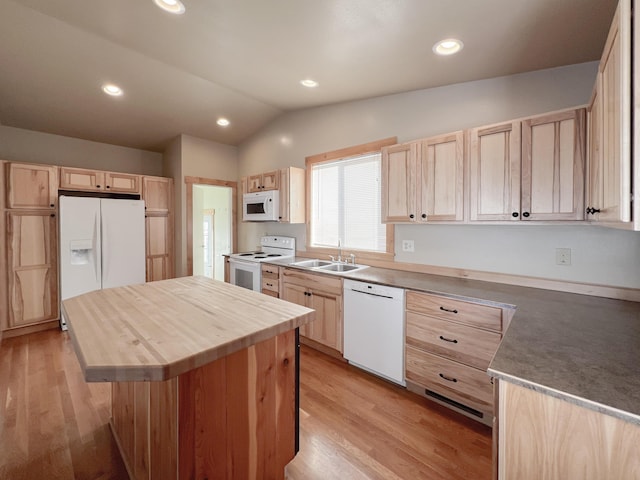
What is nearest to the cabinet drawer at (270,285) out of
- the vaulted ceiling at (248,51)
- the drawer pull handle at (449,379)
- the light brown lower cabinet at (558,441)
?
the drawer pull handle at (449,379)

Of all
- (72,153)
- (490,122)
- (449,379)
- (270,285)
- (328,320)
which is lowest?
(449,379)

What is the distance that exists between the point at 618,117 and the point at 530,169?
0.94 meters

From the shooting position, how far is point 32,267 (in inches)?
132

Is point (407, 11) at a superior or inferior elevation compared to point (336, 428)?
superior

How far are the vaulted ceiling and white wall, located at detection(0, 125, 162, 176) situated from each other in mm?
174

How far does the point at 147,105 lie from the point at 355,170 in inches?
111

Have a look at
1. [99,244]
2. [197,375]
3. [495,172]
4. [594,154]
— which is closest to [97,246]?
[99,244]

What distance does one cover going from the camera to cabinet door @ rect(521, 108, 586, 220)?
165cm

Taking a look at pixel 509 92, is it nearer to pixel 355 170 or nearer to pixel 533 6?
pixel 533 6

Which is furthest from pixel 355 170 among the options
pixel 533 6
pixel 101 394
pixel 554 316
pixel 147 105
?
pixel 101 394

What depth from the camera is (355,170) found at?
3262mm

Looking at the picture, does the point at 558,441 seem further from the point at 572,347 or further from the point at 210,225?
the point at 210,225

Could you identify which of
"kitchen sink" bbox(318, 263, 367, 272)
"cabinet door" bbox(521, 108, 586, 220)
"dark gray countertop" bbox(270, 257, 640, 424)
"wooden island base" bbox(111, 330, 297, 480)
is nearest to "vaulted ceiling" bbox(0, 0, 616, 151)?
"cabinet door" bbox(521, 108, 586, 220)

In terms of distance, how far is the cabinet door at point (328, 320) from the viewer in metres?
2.65
